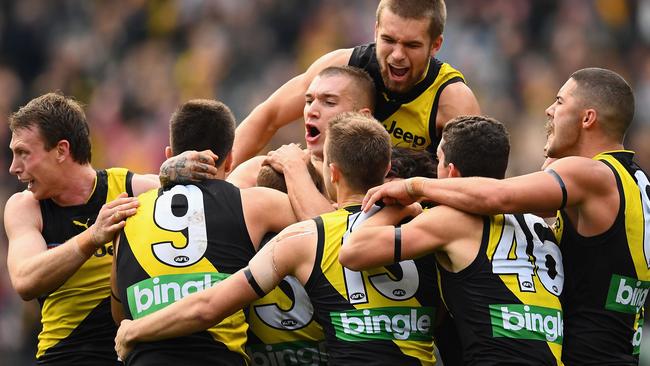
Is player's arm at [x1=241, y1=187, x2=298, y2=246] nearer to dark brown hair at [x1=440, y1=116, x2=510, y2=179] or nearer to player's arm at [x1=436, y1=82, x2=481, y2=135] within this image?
dark brown hair at [x1=440, y1=116, x2=510, y2=179]

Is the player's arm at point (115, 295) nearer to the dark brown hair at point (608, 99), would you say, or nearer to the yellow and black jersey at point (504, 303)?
the yellow and black jersey at point (504, 303)

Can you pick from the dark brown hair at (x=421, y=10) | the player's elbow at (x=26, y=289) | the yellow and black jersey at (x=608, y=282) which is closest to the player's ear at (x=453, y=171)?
the yellow and black jersey at (x=608, y=282)

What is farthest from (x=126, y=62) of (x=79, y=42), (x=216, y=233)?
(x=216, y=233)

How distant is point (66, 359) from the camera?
7840 millimetres

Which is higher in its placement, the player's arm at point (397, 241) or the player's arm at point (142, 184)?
the player's arm at point (142, 184)

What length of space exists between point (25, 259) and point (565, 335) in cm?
336

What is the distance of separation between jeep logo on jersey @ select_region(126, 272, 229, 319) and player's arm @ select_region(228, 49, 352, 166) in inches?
85.6

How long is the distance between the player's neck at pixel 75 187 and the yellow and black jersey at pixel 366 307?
1.96 meters

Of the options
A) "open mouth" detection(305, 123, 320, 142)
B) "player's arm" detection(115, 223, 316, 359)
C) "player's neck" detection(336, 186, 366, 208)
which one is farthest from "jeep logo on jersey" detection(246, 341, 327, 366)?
"open mouth" detection(305, 123, 320, 142)

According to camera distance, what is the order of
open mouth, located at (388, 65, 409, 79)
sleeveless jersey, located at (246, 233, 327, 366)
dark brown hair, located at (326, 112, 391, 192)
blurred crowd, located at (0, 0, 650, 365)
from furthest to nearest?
blurred crowd, located at (0, 0, 650, 365), open mouth, located at (388, 65, 409, 79), sleeveless jersey, located at (246, 233, 327, 366), dark brown hair, located at (326, 112, 391, 192)

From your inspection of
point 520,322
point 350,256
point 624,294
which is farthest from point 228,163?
point 624,294

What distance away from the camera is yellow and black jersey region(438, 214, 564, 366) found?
645cm

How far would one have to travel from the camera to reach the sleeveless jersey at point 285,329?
23.4 feet

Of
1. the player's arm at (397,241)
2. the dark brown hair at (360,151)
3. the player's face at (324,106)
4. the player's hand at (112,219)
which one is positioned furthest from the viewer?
the player's face at (324,106)
